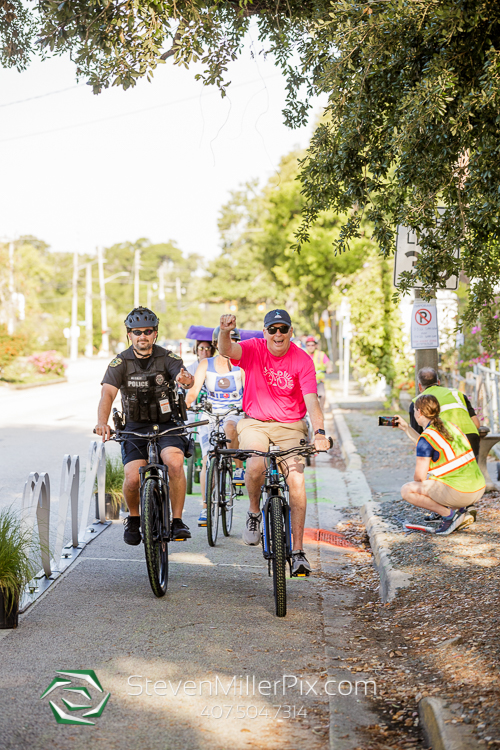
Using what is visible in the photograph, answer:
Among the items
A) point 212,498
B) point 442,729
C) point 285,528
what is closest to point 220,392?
point 212,498

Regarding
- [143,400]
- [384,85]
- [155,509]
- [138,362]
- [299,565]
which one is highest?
[384,85]

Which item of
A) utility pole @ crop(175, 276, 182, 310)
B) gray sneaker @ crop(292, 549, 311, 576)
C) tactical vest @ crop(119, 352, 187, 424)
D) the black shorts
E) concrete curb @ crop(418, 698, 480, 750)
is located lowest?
concrete curb @ crop(418, 698, 480, 750)

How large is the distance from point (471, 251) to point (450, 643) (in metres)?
2.89

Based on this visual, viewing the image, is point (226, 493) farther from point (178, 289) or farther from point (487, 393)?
point (178, 289)

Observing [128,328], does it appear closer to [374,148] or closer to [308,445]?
[308,445]

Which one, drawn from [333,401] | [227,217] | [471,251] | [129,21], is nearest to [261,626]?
[471,251]

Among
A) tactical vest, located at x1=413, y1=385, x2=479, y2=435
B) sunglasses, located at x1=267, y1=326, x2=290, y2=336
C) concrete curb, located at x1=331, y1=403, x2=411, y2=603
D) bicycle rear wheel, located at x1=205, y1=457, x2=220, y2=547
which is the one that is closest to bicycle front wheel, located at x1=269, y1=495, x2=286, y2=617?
concrete curb, located at x1=331, y1=403, x2=411, y2=603

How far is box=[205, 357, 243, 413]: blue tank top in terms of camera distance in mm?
8961

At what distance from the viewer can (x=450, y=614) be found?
5586mm

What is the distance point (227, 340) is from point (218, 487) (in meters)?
2.22

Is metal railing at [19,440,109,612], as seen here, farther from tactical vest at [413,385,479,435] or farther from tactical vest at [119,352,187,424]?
tactical vest at [413,385,479,435]

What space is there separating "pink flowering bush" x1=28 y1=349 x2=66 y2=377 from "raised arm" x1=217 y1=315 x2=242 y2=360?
36531mm

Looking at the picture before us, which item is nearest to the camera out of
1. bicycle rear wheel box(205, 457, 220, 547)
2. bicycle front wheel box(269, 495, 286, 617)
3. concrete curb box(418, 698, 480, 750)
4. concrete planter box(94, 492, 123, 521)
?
concrete curb box(418, 698, 480, 750)

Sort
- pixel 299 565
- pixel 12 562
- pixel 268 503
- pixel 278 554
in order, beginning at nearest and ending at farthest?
1. pixel 12 562
2. pixel 278 554
3. pixel 268 503
4. pixel 299 565
